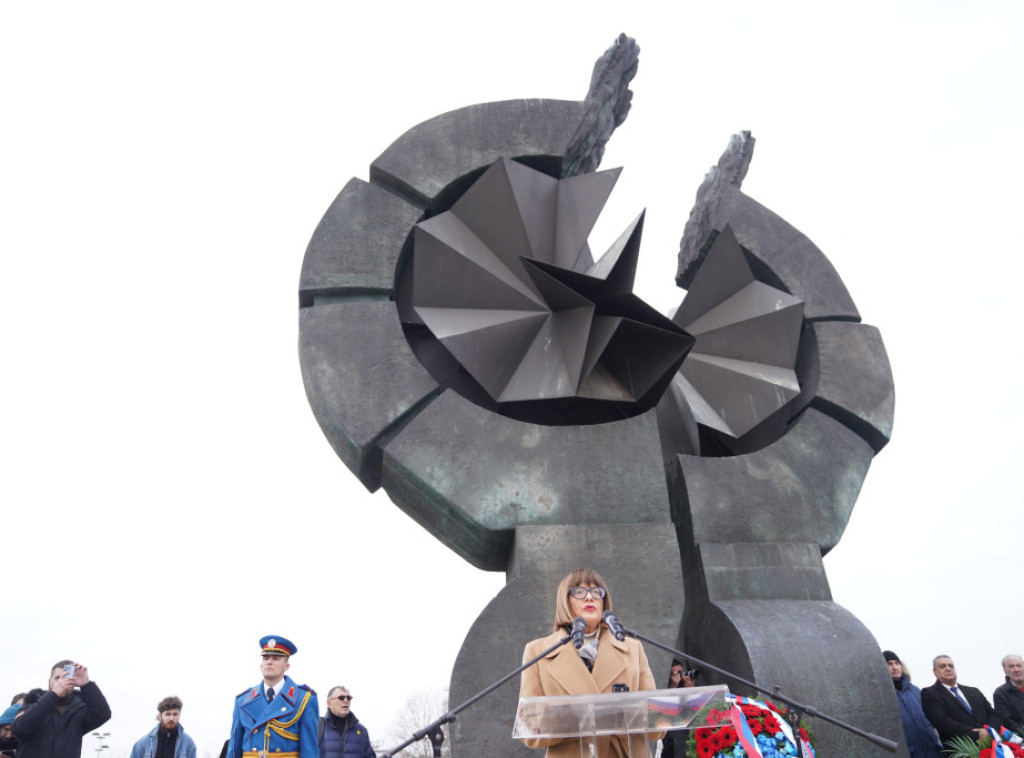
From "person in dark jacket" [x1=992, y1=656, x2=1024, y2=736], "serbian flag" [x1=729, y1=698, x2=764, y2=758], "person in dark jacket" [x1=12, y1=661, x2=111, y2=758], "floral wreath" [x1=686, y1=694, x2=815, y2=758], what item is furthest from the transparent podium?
"person in dark jacket" [x1=992, y1=656, x2=1024, y2=736]

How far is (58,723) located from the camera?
467 centimetres

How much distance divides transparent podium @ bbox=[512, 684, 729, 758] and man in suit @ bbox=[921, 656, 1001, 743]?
345 cm

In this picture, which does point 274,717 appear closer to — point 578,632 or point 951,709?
point 578,632

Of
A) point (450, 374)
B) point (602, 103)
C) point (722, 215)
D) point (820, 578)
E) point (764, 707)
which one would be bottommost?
point (764, 707)

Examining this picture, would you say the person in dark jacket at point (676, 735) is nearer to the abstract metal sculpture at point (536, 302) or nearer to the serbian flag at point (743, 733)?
the serbian flag at point (743, 733)

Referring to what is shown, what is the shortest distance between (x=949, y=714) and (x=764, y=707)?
82.4 inches

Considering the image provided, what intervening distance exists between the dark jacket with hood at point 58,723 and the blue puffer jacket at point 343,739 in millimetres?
1429

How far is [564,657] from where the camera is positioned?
128 inches

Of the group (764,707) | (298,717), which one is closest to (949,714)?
(764,707)

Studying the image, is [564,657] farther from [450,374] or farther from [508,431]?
[450,374]

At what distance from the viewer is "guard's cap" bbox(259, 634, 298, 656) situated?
4.46m

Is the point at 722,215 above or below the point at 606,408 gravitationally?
above

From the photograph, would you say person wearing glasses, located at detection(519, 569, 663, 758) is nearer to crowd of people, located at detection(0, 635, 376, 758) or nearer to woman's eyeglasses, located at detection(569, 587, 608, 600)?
woman's eyeglasses, located at detection(569, 587, 608, 600)

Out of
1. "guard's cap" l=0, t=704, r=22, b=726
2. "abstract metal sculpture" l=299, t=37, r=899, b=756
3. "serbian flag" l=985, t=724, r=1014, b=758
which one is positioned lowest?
"serbian flag" l=985, t=724, r=1014, b=758
